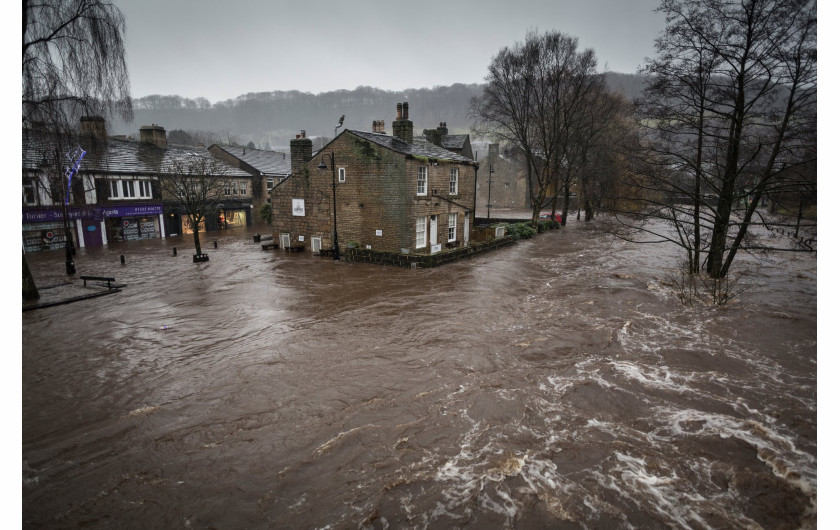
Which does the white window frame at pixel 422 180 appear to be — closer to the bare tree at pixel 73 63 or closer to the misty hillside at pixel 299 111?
the bare tree at pixel 73 63

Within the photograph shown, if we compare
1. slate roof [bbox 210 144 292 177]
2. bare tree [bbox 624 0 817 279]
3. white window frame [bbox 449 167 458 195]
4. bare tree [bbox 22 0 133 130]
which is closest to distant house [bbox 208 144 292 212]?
slate roof [bbox 210 144 292 177]

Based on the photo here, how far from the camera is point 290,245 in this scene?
25625 millimetres

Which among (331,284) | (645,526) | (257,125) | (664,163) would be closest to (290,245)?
(331,284)

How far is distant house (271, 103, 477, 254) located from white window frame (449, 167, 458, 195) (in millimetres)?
62

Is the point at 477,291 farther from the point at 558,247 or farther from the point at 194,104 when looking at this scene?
the point at 194,104

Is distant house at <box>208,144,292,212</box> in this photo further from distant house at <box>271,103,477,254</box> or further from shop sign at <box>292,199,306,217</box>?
distant house at <box>271,103,477,254</box>

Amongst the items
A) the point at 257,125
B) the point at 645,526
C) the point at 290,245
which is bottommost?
the point at 645,526

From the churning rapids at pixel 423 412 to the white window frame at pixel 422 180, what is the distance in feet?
29.6

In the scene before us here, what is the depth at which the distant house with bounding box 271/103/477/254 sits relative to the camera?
21.0m

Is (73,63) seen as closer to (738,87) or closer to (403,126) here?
(403,126)

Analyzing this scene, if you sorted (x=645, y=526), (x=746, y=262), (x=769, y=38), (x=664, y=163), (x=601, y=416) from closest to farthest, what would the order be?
(x=645, y=526), (x=601, y=416), (x=769, y=38), (x=664, y=163), (x=746, y=262)

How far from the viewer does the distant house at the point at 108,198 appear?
2475 centimetres

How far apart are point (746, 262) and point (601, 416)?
20.1m

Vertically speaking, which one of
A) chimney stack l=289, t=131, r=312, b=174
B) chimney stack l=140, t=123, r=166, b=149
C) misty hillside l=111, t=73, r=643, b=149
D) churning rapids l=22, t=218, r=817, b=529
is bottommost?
churning rapids l=22, t=218, r=817, b=529
